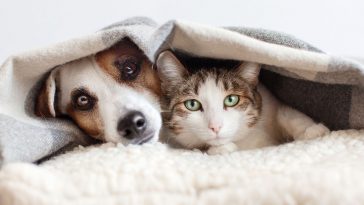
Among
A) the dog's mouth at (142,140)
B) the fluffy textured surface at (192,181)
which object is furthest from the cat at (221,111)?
the fluffy textured surface at (192,181)

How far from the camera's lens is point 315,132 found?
971 millimetres

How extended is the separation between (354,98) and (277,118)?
220 millimetres

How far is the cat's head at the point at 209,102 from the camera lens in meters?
1.04

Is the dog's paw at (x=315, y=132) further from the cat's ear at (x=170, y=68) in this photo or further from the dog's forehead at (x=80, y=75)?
the dog's forehead at (x=80, y=75)

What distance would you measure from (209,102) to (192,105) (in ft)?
0.16

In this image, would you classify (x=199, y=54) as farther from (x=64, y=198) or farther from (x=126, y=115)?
(x=64, y=198)

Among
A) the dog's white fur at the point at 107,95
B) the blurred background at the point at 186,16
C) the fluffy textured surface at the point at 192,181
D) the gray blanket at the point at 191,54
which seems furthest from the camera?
the blurred background at the point at 186,16

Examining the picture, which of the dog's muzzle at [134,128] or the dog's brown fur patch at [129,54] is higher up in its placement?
the dog's brown fur patch at [129,54]

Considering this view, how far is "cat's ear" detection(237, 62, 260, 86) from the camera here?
42.1 inches

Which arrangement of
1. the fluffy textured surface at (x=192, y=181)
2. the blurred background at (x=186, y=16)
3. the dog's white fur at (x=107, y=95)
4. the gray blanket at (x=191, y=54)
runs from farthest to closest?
the blurred background at (x=186, y=16), the dog's white fur at (x=107, y=95), the gray blanket at (x=191, y=54), the fluffy textured surface at (x=192, y=181)

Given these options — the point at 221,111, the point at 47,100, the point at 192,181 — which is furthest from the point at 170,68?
the point at 192,181

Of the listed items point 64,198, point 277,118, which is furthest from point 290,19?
point 64,198

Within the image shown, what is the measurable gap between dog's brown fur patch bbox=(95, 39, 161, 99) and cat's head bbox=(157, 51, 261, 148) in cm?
3

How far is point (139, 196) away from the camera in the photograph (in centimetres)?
68
